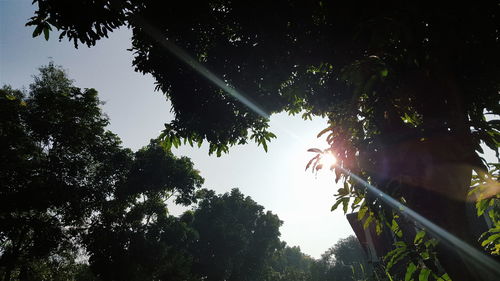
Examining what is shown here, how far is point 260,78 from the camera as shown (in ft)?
19.8

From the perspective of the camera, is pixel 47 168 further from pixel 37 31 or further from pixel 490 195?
pixel 490 195

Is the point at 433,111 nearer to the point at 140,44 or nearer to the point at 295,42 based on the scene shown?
the point at 295,42

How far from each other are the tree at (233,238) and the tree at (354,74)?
89.4ft

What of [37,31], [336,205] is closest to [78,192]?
[37,31]

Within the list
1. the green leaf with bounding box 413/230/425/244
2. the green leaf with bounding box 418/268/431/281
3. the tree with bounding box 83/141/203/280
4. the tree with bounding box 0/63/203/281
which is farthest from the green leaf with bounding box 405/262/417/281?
the tree with bounding box 83/141/203/280

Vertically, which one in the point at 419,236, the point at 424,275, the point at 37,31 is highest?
the point at 37,31

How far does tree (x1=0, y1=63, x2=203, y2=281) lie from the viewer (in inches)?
580

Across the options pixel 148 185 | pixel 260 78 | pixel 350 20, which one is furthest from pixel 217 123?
pixel 148 185

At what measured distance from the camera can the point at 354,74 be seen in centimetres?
247

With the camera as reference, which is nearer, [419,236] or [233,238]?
[419,236]

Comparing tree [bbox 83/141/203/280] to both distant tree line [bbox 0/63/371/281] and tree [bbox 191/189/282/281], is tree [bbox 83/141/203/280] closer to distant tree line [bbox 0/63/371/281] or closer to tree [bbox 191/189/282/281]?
distant tree line [bbox 0/63/371/281]

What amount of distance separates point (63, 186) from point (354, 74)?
19.5 m

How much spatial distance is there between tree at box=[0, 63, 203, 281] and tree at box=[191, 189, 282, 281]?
38.1 ft

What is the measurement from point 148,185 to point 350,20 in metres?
22.7
